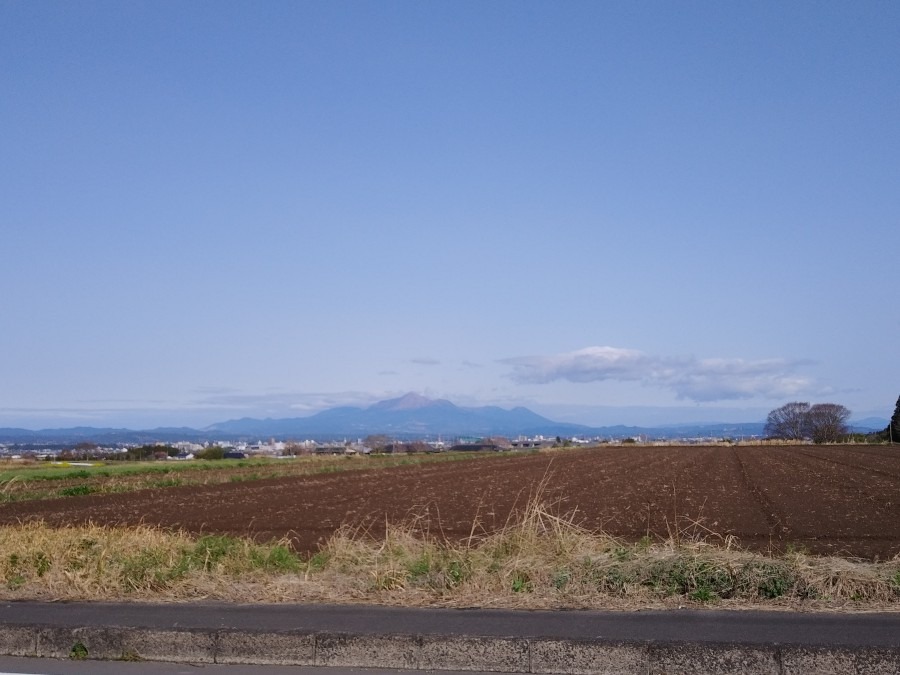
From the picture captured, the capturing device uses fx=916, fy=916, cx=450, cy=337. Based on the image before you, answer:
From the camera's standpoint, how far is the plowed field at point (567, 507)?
1733 cm

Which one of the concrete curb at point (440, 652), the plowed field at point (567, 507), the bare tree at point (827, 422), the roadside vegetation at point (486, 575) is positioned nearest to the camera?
the concrete curb at point (440, 652)

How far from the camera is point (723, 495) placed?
28.7 meters

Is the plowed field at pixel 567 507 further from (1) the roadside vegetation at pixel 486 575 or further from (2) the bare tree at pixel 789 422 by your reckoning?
(2) the bare tree at pixel 789 422

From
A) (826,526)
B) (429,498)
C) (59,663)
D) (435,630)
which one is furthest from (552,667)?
(429,498)

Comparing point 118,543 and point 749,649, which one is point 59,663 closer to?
point 118,543

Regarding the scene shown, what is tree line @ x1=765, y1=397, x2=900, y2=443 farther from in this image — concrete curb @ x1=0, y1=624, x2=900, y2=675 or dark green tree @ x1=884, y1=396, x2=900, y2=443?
concrete curb @ x1=0, y1=624, x2=900, y2=675

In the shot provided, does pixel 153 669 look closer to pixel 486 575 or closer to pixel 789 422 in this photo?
pixel 486 575

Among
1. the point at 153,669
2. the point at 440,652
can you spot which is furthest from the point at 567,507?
the point at 153,669

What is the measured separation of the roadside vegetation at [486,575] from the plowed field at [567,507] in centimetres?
247

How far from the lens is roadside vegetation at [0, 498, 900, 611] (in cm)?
740

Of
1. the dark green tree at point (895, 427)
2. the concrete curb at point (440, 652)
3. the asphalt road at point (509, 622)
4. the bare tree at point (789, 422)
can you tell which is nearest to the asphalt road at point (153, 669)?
the concrete curb at point (440, 652)

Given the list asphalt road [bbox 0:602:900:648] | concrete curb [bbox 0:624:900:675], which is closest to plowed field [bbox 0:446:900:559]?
asphalt road [bbox 0:602:900:648]

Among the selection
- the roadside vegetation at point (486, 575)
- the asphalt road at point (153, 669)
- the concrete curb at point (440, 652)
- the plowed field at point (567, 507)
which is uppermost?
the roadside vegetation at point (486, 575)

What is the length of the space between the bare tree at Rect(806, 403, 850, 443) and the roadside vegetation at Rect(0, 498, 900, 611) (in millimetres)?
124719
